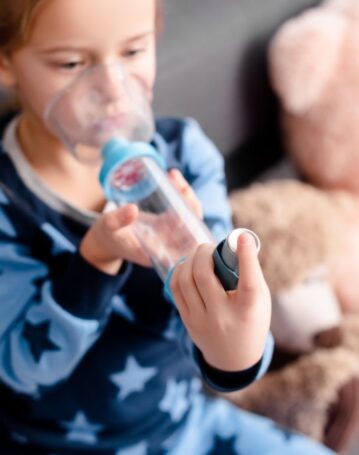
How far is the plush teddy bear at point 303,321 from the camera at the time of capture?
33.4 inches

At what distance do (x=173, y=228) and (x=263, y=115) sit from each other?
0.51 metres

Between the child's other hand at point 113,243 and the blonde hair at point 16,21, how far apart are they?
6.7 inches

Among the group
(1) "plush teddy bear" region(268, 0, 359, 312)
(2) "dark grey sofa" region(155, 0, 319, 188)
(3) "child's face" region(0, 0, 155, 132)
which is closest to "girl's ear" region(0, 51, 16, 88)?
(3) "child's face" region(0, 0, 155, 132)

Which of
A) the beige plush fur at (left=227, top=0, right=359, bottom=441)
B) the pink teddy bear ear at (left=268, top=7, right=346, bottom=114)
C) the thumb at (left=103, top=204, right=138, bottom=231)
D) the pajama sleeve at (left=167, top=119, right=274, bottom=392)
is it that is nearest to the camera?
the thumb at (left=103, top=204, right=138, bottom=231)

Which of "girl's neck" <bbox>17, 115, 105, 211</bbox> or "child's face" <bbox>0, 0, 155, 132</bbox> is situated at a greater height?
"child's face" <bbox>0, 0, 155, 132</bbox>

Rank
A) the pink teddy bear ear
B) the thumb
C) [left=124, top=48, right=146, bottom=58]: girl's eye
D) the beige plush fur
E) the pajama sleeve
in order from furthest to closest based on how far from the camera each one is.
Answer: the pink teddy bear ear, the beige plush fur, the pajama sleeve, [left=124, top=48, right=146, bottom=58]: girl's eye, the thumb

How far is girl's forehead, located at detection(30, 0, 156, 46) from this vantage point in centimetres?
59

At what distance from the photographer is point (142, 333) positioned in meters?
0.74

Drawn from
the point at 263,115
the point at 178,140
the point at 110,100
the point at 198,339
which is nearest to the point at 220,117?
the point at 263,115

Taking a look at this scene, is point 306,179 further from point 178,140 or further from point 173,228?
point 173,228

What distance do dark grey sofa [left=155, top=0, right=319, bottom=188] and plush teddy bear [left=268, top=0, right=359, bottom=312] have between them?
0.03m

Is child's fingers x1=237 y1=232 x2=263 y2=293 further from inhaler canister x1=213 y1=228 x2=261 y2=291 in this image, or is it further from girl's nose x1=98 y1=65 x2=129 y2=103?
girl's nose x1=98 y1=65 x2=129 y2=103

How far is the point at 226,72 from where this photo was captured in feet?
3.18

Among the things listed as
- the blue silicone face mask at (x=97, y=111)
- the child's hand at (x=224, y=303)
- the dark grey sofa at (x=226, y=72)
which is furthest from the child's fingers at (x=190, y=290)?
the dark grey sofa at (x=226, y=72)
